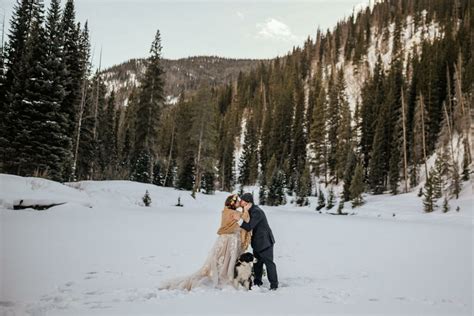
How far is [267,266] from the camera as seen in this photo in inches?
255

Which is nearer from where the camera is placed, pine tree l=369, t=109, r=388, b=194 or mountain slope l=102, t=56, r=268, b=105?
pine tree l=369, t=109, r=388, b=194

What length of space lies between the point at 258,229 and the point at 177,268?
216 cm

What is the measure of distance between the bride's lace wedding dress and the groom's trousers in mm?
490

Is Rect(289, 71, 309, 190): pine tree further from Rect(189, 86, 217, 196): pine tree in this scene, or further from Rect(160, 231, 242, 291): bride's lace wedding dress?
Rect(160, 231, 242, 291): bride's lace wedding dress

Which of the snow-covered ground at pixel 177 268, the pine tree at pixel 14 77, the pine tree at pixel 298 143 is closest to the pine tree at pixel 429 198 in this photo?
the snow-covered ground at pixel 177 268

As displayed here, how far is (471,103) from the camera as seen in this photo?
123 ft

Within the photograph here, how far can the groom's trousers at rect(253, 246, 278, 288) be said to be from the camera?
6.34 meters

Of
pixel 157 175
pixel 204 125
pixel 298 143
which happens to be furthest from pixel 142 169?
pixel 298 143

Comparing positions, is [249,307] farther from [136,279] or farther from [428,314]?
[428,314]

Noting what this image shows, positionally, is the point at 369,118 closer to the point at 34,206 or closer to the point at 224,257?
the point at 34,206

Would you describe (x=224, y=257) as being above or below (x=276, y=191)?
below

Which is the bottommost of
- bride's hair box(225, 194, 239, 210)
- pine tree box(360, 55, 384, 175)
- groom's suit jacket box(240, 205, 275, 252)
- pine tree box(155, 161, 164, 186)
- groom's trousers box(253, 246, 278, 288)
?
groom's trousers box(253, 246, 278, 288)

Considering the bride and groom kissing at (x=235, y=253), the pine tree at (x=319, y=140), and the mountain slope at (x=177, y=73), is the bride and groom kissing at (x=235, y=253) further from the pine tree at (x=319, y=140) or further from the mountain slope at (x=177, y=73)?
the mountain slope at (x=177, y=73)

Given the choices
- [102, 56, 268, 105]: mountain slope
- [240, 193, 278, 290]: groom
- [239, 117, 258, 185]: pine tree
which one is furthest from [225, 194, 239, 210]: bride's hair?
[102, 56, 268, 105]: mountain slope
